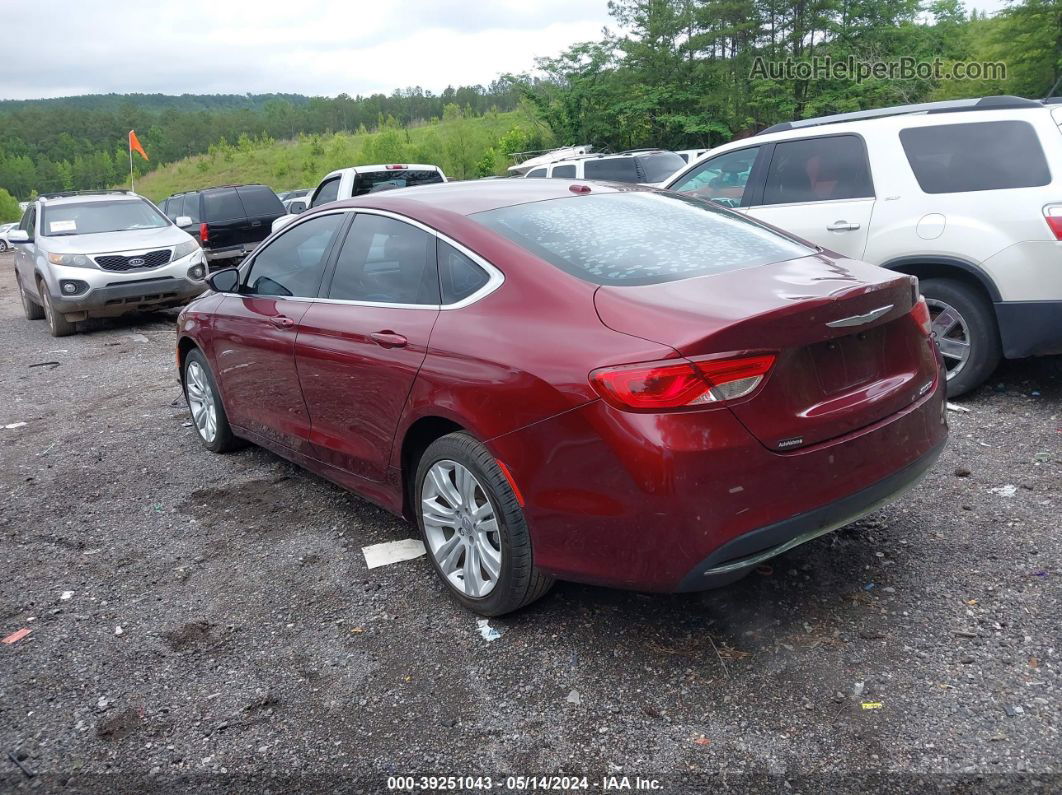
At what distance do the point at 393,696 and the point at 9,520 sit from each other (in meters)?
3.09

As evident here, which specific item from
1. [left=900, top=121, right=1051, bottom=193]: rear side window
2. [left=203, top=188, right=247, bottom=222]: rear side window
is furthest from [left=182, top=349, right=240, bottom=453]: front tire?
[left=203, top=188, right=247, bottom=222]: rear side window

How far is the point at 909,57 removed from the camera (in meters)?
29.1

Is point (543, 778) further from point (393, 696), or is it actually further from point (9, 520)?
point (9, 520)

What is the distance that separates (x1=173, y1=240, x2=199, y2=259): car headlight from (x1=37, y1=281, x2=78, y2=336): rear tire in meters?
1.66

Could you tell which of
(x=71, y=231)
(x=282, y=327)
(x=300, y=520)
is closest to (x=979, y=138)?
(x=282, y=327)

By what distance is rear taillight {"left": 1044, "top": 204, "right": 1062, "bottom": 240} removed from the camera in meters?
Answer: 4.78

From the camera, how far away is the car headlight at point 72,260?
10.6 m

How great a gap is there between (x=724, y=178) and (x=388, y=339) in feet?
13.9

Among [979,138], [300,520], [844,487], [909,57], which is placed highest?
[909,57]

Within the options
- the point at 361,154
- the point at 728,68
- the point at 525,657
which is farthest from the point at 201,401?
the point at 361,154

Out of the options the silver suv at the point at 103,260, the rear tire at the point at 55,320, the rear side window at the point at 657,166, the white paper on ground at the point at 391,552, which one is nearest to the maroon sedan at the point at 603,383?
the white paper on ground at the point at 391,552

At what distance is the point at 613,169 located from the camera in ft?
48.4

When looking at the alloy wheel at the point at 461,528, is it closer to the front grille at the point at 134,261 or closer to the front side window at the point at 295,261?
the front side window at the point at 295,261

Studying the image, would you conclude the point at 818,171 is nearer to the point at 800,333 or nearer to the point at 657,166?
the point at 800,333
